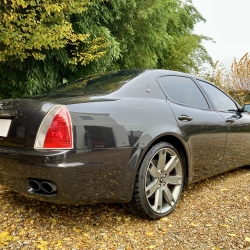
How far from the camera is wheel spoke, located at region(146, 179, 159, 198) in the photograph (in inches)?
→ 89.0

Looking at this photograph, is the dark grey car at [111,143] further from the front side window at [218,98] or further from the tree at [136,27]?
the tree at [136,27]

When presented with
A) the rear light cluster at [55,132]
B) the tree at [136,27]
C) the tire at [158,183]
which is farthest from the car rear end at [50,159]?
the tree at [136,27]

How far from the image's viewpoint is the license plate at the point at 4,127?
1.96 metres

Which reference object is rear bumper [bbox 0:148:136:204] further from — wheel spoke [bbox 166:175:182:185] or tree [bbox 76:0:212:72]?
tree [bbox 76:0:212:72]

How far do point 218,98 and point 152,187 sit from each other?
5.61ft

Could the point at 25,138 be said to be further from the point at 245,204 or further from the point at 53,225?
the point at 245,204

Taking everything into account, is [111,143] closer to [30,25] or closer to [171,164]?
[171,164]

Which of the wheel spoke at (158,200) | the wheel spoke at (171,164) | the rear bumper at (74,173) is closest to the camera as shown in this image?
the rear bumper at (74,173)

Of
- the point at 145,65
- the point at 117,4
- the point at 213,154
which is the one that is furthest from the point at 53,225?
the point at 145,65

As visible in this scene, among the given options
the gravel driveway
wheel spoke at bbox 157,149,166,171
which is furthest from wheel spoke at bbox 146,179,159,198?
the gravel driveway

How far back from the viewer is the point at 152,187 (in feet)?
7.50

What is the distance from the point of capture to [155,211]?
230cm

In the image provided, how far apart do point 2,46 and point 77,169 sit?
3177 mm

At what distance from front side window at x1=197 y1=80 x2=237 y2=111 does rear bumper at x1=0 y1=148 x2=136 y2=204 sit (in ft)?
5.42
